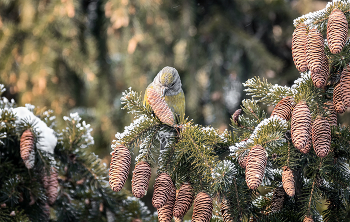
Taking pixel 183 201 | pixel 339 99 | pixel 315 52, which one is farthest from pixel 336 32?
pixel 183 201

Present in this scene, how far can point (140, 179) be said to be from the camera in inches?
38.5

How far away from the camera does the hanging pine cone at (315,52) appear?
0.97 meters

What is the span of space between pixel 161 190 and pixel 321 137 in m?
0.53

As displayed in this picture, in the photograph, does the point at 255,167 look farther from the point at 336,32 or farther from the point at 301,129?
the point at 336,32

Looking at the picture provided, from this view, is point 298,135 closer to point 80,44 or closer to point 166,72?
point 166,72

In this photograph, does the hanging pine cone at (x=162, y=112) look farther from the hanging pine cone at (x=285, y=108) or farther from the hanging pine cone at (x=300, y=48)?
the hanging pine cone at (x=300, y=48)

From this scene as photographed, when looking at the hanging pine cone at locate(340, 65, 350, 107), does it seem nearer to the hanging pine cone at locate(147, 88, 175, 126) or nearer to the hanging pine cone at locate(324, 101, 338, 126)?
the hanging pine cone at locate(324, 101, 338, 126)

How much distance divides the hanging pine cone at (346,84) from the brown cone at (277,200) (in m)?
0.39

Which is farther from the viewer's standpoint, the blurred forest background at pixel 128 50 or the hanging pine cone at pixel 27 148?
the blurred forest background at pixel 128 50

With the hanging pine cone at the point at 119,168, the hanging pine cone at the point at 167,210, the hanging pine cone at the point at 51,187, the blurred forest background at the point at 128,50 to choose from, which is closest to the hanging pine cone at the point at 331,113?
the hanging pine cone at the point at 167,210

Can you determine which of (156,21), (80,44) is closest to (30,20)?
(80,44)

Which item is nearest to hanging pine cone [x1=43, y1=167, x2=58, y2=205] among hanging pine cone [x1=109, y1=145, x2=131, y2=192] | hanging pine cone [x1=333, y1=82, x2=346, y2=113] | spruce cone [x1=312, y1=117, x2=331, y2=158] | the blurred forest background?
hanging pine cone [x1=109, y1=145, x2=131, y2=192]

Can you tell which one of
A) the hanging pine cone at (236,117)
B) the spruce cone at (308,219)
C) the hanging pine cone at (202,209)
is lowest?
the hanging pine cone at (202,209)

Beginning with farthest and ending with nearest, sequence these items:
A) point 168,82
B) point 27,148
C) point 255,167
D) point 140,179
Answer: point 168,82, point 27,148, point 140,179, point 255,167
